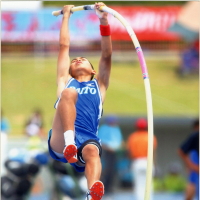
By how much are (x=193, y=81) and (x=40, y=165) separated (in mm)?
16618

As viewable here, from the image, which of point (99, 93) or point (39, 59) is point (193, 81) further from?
point (99, 93)

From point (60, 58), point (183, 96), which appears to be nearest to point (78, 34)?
point (183, 96)

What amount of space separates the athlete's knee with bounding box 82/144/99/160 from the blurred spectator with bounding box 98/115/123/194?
250 inches

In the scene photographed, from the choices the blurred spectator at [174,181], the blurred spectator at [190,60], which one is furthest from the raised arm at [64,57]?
the blurred spectator at [190,60]

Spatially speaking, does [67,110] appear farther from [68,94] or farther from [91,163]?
[91,163]

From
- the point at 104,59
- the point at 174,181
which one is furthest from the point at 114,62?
the point at 104,59

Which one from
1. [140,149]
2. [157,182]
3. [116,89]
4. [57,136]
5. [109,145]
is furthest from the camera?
[116,89]

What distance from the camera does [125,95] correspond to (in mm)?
24953

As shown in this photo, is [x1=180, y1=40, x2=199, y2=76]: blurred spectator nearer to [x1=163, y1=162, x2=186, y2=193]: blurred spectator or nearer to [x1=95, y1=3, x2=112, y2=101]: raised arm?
[x1=163, y1=162, x2=186, y2=193]: blurred spectator

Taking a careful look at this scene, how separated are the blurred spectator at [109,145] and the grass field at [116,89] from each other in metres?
7.69

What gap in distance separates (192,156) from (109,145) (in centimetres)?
306

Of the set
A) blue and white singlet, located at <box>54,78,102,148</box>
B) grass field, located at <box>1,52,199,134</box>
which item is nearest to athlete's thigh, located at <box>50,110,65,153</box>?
blue and white singlet, located at <box>54,78,102,148</box>

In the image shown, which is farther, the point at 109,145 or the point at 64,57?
the point at 109,145

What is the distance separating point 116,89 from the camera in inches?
1010
